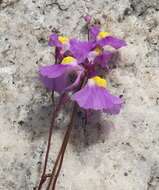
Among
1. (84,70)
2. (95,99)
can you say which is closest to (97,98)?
(95,99)

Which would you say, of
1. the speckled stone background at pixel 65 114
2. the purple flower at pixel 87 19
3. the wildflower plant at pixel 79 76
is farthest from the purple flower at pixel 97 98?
the purple flower at pixel 87 19

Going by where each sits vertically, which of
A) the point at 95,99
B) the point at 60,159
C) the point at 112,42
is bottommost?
the point at 60,159

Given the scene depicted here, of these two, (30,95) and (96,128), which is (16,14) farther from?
(96,128)

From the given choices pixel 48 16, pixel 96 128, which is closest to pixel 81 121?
pixel 96 128

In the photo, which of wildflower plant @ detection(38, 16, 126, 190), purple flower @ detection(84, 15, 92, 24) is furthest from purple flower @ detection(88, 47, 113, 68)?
purple flower @ detection(84, 15, 92, 24)

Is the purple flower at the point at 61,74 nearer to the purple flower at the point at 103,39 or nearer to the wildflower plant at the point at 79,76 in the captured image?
the wildflower plant at the point at 79,76

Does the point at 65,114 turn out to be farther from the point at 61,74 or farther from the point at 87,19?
the point at 87,19

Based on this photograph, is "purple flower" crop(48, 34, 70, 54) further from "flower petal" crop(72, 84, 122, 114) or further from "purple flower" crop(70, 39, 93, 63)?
"flower petal" crop(72, 84, 122, 114)

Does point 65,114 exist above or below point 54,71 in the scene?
below
